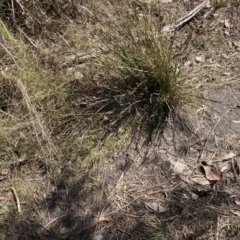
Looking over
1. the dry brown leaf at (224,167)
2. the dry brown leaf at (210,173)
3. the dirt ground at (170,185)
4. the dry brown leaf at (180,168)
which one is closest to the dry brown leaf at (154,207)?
the dirt ground at (170,185)

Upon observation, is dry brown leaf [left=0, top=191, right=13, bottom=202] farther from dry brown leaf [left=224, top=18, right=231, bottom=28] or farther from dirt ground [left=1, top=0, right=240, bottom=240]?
dry brown leaf [left=224, top=18, right=231, bottom=28]

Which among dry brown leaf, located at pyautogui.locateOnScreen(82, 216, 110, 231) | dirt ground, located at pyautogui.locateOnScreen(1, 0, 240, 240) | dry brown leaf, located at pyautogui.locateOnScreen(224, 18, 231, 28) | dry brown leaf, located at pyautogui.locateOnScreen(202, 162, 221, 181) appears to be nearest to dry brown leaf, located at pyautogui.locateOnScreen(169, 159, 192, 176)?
dirt ground, located at pyautogui.locateOnScreen(1, 0, 240, 240)

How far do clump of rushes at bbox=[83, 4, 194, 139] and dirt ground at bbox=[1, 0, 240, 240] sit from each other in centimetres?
16

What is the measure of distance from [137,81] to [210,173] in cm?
88

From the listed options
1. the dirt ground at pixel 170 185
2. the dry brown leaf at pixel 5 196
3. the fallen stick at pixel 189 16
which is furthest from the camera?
the fallen stick at pixel 189 16

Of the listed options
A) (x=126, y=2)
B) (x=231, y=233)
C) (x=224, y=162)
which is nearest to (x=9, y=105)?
(x=126, y=2)

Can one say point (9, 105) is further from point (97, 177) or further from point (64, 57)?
point (97, 177)

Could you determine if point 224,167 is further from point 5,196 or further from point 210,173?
point 5,196

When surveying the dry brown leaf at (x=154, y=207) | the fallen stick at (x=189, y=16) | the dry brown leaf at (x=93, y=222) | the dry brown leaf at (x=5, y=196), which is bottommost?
the dry brown leaf at (x=154, y=207)

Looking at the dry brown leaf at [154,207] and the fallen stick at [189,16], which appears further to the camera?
the fallen stick at [189,16]

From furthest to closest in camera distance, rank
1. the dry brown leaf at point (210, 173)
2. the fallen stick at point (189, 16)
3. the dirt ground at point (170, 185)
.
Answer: the fallen stick at point (189, 16) < the dry brown leaf at point (210, 173) < the dirt ground at point (170, 185)

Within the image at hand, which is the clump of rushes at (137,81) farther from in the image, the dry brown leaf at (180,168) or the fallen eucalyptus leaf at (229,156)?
the fallen eucalyptus leaf at (229,156)

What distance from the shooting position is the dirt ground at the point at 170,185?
241 cm

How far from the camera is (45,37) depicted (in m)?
3.41
